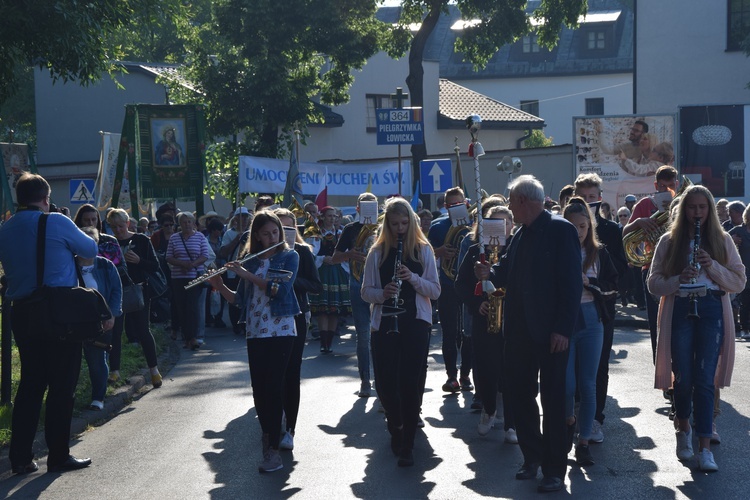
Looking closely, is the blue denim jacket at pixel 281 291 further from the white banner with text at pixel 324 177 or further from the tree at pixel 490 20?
the tree at pixel 490 20

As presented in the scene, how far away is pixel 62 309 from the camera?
7910 mm

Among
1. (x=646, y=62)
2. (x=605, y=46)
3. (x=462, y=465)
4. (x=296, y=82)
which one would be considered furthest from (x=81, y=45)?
(x=605, y=46)

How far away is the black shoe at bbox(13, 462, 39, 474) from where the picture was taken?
8.08 metres

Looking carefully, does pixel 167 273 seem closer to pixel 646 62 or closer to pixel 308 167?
pixel 308 167

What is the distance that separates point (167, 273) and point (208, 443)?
8609 mm

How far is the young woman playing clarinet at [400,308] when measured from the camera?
8.18m

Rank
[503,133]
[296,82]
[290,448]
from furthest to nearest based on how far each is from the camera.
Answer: [503,133], [296,82], [290,448]

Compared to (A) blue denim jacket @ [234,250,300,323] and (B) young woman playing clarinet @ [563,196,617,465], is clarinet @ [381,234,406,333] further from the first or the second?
(B) young woman playing clarinet @ [563,196,617,465]

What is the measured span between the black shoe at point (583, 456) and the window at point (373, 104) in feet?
127

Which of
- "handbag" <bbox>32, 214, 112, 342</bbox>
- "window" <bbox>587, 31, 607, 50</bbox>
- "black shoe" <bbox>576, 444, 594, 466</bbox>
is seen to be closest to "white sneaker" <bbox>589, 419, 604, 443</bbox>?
"black shoe" <bbox>576, 444, 594, 466</bbox>

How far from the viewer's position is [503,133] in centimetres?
5150

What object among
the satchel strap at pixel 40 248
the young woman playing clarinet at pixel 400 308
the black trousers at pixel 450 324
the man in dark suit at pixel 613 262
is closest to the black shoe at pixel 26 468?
the satchel strap at pixel 40 248

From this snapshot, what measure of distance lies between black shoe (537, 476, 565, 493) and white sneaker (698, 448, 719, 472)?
1039mm

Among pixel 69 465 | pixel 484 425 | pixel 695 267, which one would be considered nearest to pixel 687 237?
pixel 695 267
